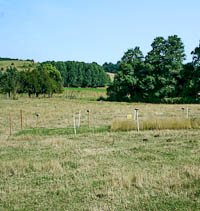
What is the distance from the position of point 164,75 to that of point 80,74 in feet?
226

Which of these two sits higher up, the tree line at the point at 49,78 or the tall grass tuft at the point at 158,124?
the tree line at the point at 49,78

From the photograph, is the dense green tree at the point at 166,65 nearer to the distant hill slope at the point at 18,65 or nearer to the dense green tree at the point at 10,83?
the dense green tree at the point at 10,83

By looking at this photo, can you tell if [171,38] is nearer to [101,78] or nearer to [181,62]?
[181,62]

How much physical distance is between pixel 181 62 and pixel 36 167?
49.2 meters

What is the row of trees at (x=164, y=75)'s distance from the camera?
50.8 m

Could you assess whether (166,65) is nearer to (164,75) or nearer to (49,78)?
(164,75)

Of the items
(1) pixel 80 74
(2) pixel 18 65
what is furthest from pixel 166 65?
(2) pixel 18 65

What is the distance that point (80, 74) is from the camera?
118m

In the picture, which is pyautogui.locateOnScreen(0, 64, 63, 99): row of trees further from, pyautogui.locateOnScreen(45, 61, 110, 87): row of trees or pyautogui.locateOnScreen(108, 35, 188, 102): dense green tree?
pyautogui.locateOnScreen(45, 61, 110, 87): row of trees

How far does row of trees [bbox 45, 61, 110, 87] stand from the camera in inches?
4569

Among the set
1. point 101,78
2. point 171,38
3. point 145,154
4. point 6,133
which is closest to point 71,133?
point 6,133

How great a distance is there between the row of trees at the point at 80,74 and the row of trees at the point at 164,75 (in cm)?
6033

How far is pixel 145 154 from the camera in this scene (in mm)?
10508

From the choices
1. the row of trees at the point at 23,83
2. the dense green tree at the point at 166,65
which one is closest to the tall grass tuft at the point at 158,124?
the dense green tree at the point at 166,65
